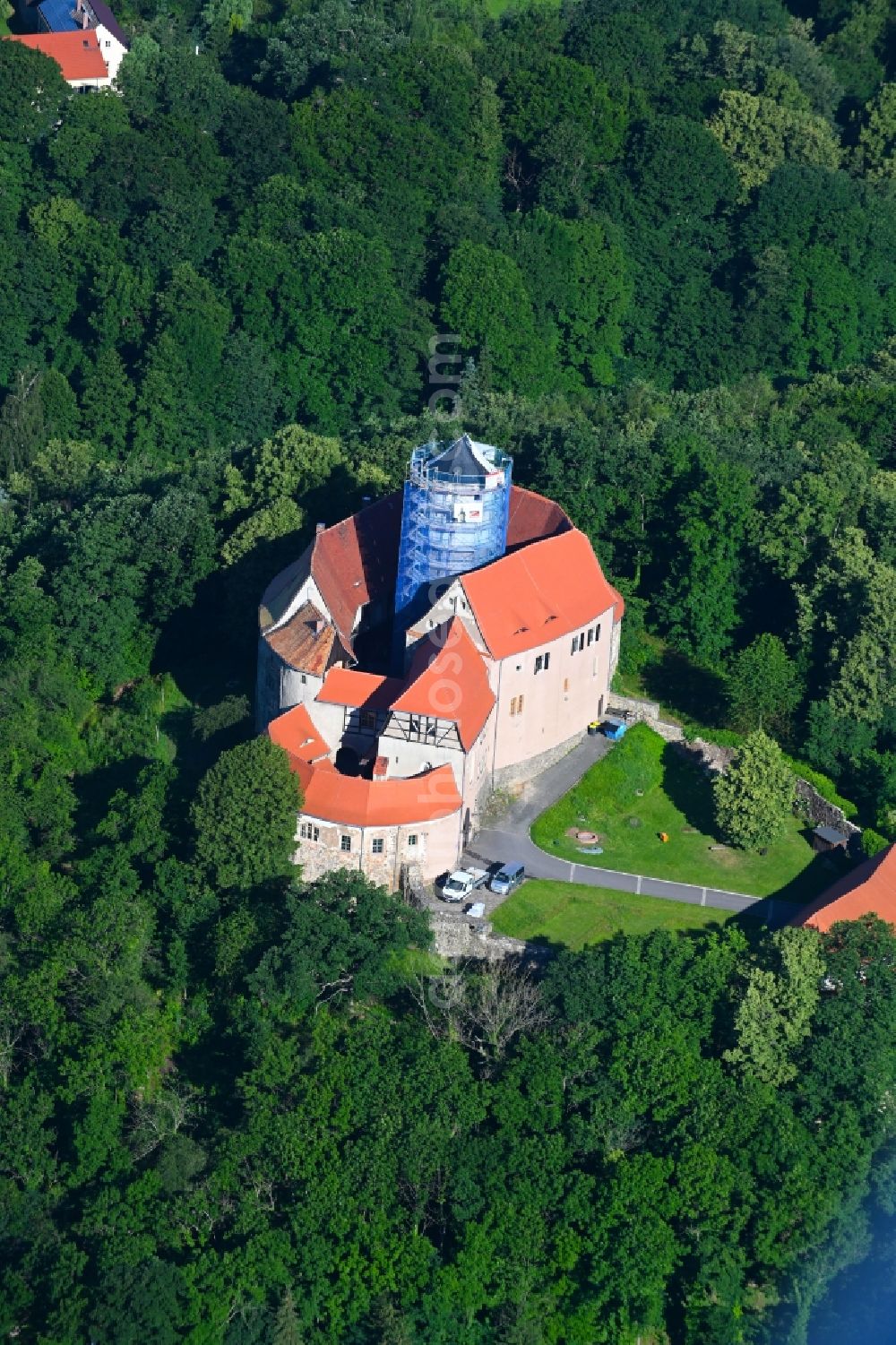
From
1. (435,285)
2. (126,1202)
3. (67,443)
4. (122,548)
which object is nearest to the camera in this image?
(126,1202)

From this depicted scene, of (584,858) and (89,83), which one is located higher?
(89,83)

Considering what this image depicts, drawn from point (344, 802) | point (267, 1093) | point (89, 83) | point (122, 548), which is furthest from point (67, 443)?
point (267, 1093)

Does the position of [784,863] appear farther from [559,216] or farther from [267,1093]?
[559,216]

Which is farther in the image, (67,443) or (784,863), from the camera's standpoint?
(67,443)

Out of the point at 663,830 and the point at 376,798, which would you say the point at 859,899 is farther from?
the point at 376,798

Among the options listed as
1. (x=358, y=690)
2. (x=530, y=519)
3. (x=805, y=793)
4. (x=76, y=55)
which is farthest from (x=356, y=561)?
(x=76, y=55)

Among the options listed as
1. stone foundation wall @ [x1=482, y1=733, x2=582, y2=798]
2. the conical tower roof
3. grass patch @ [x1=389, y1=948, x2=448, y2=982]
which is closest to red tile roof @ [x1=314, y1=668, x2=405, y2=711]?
stone foundation wall @ [x1=482, y1=733, x2=582, y2=798]

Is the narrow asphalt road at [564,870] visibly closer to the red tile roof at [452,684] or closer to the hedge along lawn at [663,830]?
the hedge along lawn at [663,830]
